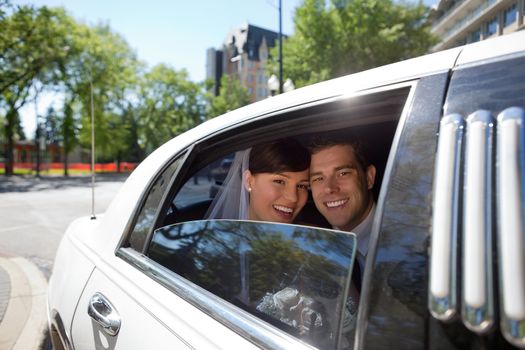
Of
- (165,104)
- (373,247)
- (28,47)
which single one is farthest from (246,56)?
(373,247)

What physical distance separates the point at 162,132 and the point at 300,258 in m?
42.9

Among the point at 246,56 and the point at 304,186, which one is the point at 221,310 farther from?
the point at 246,56

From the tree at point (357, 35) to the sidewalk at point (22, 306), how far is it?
17.2 meters

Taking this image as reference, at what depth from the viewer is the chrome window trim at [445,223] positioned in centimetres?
66

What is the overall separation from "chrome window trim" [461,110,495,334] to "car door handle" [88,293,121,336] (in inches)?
45.8

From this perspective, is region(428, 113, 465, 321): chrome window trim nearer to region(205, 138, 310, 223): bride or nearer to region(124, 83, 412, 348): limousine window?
region(124, 83, 412, 348): limousine window

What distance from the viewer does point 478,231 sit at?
0.64 m

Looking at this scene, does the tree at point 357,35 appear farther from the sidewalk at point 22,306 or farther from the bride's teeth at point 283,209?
the bride's teeth at point 283,209

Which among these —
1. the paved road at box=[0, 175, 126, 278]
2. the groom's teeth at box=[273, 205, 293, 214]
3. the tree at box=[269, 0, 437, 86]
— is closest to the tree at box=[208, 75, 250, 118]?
the tree at box=[269, 0, 437, 86]

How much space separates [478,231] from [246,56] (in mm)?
77421

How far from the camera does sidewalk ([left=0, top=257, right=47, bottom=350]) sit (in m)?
3.09

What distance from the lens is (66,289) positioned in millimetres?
1901

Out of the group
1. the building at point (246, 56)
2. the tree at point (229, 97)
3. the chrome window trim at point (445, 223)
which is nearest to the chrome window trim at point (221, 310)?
the chrome window trim at point (445, 223)

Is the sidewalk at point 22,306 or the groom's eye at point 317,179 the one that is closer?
the groom's eye at point 317,179
